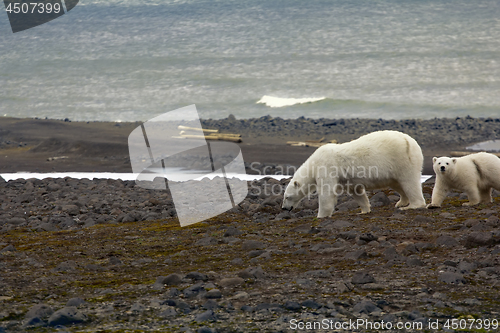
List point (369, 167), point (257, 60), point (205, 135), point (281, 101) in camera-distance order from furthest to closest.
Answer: point (257, 60)
point (281, 101)
point (205, 135)
point (369, 167)

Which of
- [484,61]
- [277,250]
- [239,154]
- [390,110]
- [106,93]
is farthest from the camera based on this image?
[106,93]

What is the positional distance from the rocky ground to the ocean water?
28333mm

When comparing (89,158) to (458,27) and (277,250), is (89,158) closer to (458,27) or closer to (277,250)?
(277,250)

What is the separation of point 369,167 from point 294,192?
5.02ft

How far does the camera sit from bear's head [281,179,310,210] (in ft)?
30.2

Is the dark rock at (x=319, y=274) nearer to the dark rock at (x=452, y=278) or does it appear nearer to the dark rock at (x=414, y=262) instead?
the dark rock at (x=414, y=262)

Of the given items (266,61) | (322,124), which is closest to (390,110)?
(322,124)

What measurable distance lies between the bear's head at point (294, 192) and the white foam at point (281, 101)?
3027 centimetres

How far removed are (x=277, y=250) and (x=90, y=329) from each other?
9.38 feet

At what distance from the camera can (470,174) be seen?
8.52 meters

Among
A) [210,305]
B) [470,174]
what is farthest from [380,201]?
[210,305]

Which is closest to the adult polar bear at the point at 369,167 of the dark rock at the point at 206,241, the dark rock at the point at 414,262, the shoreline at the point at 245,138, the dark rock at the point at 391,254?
the dark rock at the point at 206,241

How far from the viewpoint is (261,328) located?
3936 mm

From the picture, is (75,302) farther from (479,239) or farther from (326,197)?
(326,197)
